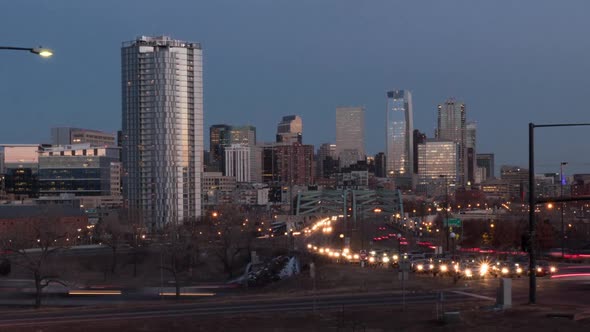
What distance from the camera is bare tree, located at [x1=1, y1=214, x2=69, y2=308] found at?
56.6m

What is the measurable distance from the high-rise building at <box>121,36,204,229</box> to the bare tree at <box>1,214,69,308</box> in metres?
46.0

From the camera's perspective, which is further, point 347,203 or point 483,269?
point 347,203

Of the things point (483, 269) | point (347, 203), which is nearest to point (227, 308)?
point (483, 269)

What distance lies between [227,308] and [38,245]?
56.0 metres

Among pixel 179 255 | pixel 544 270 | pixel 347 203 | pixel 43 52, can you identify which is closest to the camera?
pixel 43 52

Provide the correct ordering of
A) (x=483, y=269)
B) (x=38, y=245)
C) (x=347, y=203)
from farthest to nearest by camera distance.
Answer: (x=347, y=203)
(x=38, y=245)
(x=483, y=269)

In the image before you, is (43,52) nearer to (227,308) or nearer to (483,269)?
(227,308)

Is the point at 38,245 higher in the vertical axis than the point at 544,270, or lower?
lower

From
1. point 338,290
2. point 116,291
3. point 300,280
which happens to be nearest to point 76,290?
point 116,291

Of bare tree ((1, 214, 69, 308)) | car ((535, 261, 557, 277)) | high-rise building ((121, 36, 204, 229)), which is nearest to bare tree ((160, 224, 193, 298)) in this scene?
bare tree ((1, 214, 69, 308))

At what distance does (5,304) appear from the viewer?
57.5m

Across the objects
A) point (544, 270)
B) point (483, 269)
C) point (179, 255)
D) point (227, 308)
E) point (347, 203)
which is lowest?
point (179, 255)

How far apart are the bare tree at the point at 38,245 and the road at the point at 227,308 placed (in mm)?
12146

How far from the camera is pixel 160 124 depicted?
150 meters
